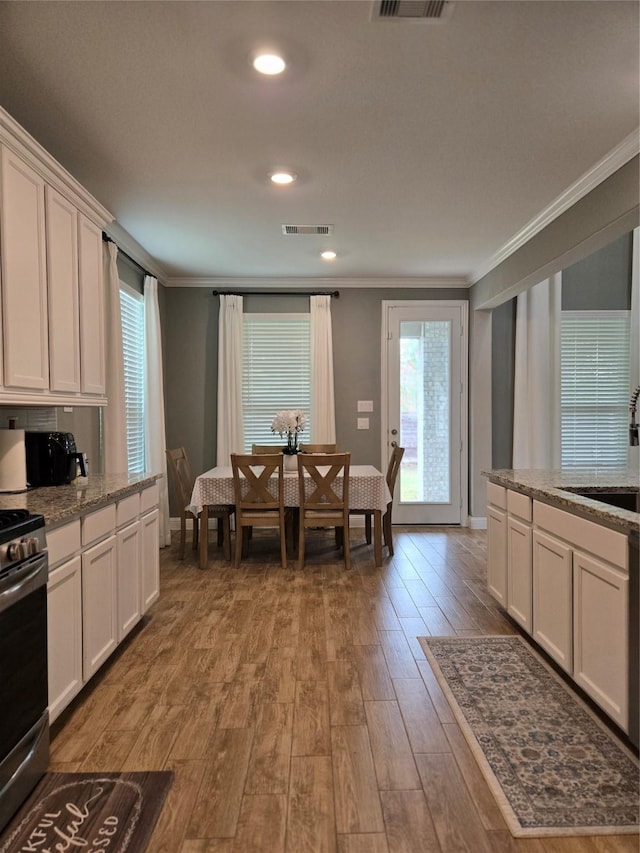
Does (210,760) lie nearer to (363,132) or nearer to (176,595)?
(176,595)

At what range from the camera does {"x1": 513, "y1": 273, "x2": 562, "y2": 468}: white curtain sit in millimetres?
5691

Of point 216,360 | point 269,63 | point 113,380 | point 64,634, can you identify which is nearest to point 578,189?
point 269,63

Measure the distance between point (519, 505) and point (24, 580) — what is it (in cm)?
245

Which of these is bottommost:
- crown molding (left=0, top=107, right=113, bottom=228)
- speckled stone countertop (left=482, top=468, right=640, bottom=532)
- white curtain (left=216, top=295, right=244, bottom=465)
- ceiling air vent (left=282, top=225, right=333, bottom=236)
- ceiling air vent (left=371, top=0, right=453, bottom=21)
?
speckled stone countertop (left=482, top=468, right=640, bottom=532)

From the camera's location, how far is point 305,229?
14.4 ft

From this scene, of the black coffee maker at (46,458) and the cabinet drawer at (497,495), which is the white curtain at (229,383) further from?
the cabinet drawer at (497,495)

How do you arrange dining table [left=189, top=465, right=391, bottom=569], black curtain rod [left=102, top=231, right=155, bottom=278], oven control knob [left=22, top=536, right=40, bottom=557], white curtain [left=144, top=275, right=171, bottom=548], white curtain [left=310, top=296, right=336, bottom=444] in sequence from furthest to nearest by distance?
white curtain [left=310, top=296, right=336, bottom=444] → white curtain [left=144, top=275, right=171, bottom=548] → dining table [left=189, top=465, right=391, bottom=569] → black curtain rod [left=102, top=231, right=155, bottom=278] → oven control knob [left=22, top=536, right=40, bottom=557]

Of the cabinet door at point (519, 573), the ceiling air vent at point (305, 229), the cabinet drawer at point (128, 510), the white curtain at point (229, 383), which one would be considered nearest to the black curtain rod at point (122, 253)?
the white curtain at point (229, 383)

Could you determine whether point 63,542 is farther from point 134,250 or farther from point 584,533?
point 134,250

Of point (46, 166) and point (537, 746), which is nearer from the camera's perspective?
point (537, 746)

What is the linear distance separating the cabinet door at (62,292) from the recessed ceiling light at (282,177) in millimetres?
1164

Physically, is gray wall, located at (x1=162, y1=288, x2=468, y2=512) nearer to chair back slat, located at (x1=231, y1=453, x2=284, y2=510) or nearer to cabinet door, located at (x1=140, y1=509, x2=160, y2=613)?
chair back slat, located at (x1=231, y1=453, x2=284, y2=510)

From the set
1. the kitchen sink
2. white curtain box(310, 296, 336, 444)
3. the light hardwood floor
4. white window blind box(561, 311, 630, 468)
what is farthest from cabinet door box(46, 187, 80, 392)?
white window blind box(561, 311, 630, 468)

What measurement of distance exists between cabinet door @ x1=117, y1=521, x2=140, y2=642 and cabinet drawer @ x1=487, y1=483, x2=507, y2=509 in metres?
2.16
